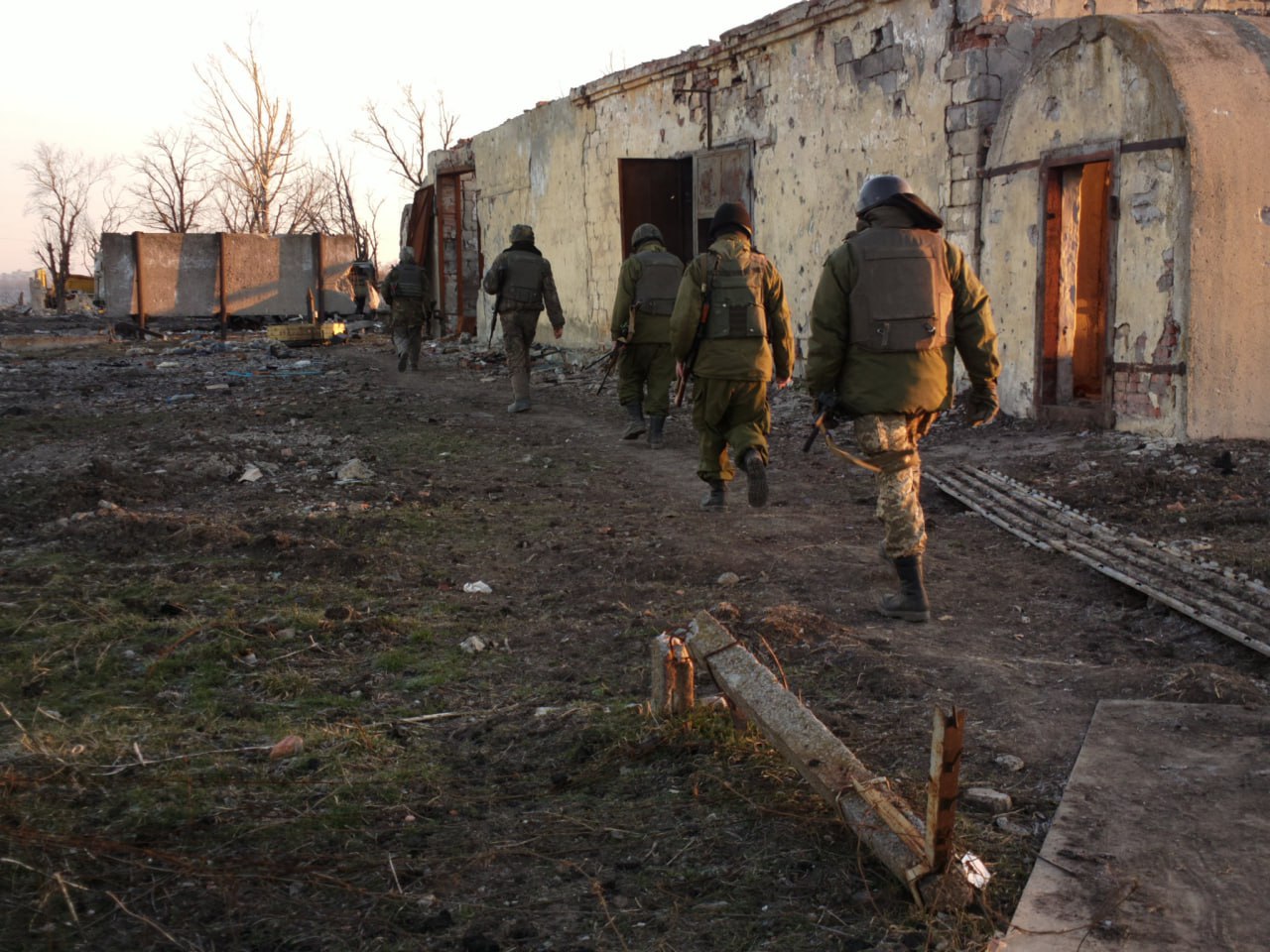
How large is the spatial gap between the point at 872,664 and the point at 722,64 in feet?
33.0

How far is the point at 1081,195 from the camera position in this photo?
9.68 m

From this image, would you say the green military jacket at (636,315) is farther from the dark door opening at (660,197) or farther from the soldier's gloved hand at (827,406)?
the dark door opening at (660,197)

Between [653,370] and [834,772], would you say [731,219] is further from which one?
[834,772]

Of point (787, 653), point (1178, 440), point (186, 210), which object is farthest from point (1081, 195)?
point (186, 210)

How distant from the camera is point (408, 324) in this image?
14.5 m

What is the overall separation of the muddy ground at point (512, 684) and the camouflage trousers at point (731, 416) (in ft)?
1.33

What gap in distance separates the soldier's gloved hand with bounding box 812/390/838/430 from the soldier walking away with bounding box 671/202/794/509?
1.50m

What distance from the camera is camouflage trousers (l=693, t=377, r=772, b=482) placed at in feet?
20.1

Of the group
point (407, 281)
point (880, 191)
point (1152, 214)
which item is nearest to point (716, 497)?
point (880, 191)

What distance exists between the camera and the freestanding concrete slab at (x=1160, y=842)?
2.21 meters

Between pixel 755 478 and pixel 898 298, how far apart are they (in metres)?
1.84

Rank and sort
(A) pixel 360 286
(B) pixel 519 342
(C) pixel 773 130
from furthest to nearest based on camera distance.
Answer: (A) pixel 360 286 < (C) pixel 773 130 < (B) pixel 519 342

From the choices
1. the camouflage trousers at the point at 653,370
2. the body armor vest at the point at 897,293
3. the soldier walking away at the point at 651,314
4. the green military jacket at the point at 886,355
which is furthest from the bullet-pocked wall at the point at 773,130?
the body armor vest at the point at 897,293

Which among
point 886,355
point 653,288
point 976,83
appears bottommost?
point 886,355
